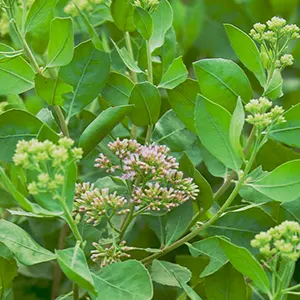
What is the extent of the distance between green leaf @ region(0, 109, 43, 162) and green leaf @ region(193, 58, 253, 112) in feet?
0.52

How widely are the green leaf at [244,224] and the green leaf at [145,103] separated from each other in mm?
123

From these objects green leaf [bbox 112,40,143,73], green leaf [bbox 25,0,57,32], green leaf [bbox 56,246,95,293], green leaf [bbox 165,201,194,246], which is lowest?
green leaf [bbox 165,201,194,246]

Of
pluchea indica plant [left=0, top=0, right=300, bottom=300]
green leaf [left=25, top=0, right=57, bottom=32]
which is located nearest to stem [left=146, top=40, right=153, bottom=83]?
pluchea indica plant [left=0, top=0, right=300, bottom=300]

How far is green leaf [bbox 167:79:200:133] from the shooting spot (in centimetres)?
68

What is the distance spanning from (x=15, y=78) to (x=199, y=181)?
202 millimetres

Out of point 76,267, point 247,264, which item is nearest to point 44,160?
point 76,267

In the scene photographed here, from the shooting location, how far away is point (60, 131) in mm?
705

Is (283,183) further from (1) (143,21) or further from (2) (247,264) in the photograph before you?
(1) (143,21)

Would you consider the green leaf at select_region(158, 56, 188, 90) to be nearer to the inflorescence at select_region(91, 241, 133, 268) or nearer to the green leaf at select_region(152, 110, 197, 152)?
the green leaf at select_region(152, 110, 197, 152)

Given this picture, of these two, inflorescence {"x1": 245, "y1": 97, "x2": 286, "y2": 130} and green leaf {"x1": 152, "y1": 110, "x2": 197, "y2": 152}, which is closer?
inflorescence {"x1": 245, "y1": 97, "x2": 286, "y2": 130}

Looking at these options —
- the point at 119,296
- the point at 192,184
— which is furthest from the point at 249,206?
the point at 119,296

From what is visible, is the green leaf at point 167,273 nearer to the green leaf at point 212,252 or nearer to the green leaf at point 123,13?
the green leaf at point 212,252

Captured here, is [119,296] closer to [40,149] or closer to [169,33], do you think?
[40,149]

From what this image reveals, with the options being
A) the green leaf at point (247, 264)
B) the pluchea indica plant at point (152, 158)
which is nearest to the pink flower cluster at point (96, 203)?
the pluchea indica plant at point (152, 158)
